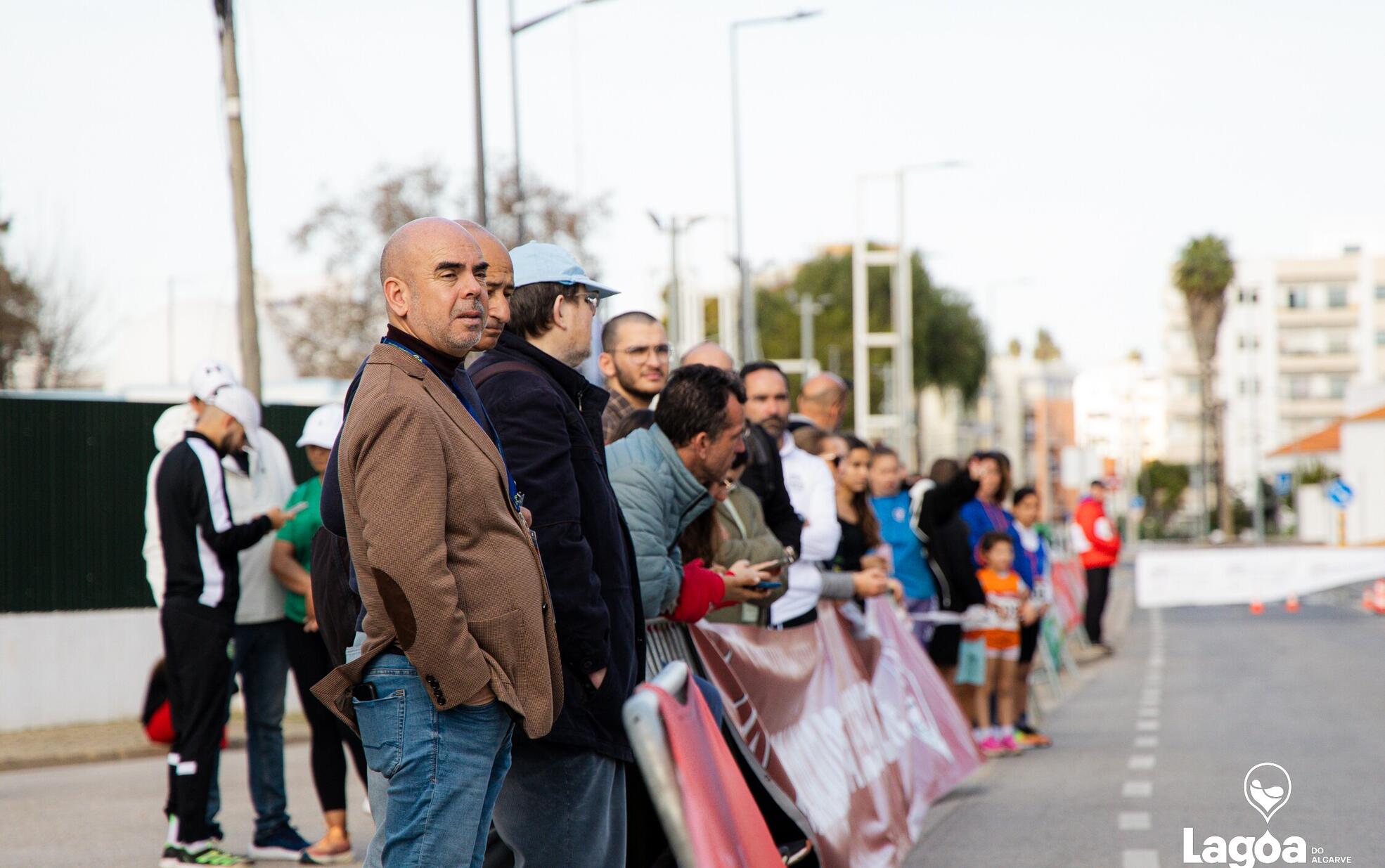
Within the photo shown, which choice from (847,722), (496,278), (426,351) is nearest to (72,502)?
(847,722)

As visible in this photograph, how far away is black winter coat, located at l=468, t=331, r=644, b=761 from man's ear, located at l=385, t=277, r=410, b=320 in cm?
44

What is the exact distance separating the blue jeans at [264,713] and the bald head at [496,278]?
3.69m

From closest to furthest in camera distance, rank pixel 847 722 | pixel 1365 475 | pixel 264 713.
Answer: pixel 847 722 → pixel 264 713 → pixel 1365 475

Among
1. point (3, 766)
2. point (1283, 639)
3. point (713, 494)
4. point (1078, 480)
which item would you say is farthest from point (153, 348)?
point (713, 494)

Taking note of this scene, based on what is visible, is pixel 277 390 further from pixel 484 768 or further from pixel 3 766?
pixel 484 768

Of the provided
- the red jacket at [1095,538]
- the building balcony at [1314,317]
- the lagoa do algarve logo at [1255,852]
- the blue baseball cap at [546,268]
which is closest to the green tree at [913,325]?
the building balcony at [1314,317]

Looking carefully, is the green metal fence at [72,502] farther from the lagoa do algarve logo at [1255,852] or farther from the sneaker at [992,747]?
the lagoa do algarve logo at [1255,852]

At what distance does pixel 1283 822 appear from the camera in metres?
8.34

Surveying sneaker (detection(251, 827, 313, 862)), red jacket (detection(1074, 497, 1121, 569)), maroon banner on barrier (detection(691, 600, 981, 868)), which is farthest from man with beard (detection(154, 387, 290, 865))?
red jacket (detection(1074, 497, 1121, 569))

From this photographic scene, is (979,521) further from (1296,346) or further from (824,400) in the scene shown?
(1296,346)

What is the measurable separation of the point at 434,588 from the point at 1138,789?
6.99 m

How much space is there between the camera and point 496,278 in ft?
14.4

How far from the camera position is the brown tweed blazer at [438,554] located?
11.9 feet

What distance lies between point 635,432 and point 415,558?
2.04 meters
